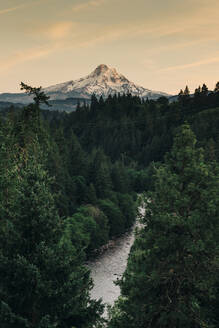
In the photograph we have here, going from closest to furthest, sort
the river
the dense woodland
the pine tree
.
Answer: the dense woodland
the pine tree
the river

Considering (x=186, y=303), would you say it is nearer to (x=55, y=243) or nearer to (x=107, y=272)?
(x=55, y=243)

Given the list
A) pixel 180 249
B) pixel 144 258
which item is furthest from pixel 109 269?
pixel 180 249

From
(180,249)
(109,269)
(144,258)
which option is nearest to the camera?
(180,249)

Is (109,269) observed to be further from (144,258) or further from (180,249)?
(180,249)

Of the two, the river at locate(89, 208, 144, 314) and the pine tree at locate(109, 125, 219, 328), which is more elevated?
the pine tree at locate(109, 125, 219, 328)

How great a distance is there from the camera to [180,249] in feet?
62.7

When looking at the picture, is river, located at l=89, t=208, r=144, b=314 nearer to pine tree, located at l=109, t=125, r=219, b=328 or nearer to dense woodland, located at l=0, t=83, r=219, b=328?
dense woodland, located at l=0, t=83, r=219, b=328

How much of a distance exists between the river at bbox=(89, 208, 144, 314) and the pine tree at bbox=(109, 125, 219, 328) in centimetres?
2301

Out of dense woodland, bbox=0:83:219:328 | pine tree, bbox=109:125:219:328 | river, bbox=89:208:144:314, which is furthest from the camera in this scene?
river, bbox=89:208:144:314

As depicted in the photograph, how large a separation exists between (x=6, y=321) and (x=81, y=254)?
13.7 feet

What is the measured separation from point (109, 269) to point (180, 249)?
135ft

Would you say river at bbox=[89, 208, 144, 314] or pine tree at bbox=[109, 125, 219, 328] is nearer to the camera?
pine tree at bbox=[109, 125, 219, 328]

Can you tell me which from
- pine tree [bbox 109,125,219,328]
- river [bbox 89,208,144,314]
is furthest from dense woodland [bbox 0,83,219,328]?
river [bbox 89,208,144,314]

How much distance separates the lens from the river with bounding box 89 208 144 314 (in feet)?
160
